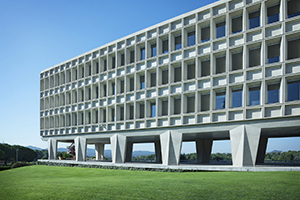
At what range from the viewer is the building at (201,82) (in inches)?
1007

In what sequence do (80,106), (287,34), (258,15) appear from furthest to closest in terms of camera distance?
(80,106) < (258,15) < (287,34)

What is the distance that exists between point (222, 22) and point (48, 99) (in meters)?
37.6

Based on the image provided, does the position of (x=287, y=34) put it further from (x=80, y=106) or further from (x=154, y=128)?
(x=80, y=106)

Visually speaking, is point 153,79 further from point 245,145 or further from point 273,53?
point 273,53

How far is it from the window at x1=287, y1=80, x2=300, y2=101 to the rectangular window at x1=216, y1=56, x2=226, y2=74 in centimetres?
685

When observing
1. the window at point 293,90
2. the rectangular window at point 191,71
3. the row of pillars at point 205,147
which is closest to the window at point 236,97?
the row of pillars at point 205,147

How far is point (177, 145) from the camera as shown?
31.5m

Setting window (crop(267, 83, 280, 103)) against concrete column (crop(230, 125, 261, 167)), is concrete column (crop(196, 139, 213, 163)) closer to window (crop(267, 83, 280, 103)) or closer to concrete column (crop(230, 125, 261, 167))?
concrete column (crop(230, 125, 261, 167))

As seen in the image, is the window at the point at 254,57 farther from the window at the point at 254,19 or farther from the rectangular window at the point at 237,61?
the window at the point at 254,19

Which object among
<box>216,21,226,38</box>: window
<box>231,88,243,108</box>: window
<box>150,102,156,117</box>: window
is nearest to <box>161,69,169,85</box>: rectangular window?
<box>150,102,156,117</box>: window

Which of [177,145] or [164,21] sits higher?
[164,21]

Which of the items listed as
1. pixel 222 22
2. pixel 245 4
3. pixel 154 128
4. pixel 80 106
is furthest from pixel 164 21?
pixel 80 106

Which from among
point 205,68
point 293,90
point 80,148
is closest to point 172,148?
point 205,68

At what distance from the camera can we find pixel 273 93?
25.8 meters
